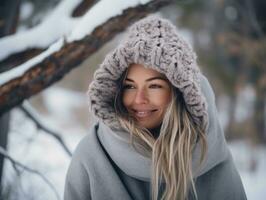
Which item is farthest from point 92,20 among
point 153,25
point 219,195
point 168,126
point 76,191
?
point 219,195

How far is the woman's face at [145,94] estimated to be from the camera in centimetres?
217

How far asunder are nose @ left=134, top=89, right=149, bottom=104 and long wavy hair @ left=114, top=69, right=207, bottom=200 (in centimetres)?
12

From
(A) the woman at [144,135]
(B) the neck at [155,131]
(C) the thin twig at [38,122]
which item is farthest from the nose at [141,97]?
(C) the thin twig at [38,122]

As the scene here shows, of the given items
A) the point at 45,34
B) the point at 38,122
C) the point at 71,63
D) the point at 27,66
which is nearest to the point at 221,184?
the point at 71,63

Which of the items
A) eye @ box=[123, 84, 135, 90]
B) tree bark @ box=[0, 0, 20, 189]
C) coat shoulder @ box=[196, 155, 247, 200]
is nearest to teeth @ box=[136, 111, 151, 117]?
eye @ box=[123, 84, 135, 90]

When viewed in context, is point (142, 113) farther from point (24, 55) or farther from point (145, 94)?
point (24, 55)

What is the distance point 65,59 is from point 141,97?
67cm

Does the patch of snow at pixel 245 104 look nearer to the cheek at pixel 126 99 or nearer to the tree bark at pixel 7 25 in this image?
the tree bark at pixel 7 25

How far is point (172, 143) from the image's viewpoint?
2.24 meters

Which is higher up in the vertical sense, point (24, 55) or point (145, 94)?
point (24, 55)

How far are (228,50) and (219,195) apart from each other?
902 cm

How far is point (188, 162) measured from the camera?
227 cm

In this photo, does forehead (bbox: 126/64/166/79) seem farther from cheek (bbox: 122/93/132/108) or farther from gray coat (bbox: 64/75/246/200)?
gray coat (bbox: 64/75/246/200)

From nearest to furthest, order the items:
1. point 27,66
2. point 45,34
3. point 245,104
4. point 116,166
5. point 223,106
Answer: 1. point 116,166
2. point 27,66
3. point 45,34
4. point 245,104
5. point 223,106
